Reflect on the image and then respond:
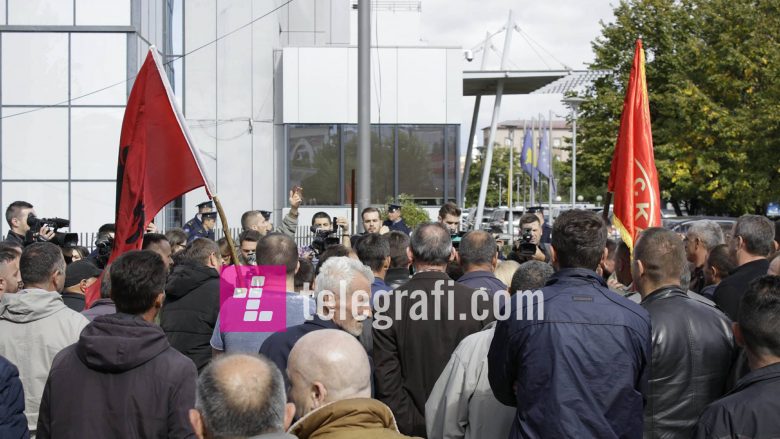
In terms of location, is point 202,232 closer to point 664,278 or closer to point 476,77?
point 664,278

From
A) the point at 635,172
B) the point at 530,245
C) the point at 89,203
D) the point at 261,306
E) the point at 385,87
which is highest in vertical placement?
the point at 385,87

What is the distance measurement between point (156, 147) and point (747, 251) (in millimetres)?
4552

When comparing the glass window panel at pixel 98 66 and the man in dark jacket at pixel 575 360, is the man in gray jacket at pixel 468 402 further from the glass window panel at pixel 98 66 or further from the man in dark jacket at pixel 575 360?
the glass window panel at pixel 98 66

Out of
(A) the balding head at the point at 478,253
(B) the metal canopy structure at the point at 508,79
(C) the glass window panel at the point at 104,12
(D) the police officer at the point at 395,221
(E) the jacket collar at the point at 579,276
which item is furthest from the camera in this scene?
(B) the metal canopy structure at the point at 508,79

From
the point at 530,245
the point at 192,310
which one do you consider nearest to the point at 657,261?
the point at 192,310

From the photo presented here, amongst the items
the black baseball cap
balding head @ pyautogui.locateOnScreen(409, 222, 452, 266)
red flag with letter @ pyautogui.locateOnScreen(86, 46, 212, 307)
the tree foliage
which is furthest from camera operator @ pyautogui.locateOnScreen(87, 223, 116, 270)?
the tree foliage

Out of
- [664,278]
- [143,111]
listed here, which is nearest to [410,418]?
[664,278]

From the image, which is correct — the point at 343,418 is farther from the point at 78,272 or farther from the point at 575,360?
the point at 78,272

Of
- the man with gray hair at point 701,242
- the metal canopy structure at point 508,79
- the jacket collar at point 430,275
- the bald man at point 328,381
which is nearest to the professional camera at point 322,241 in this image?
the man with gray hair at point 701,242

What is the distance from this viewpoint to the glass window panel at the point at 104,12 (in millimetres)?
21234

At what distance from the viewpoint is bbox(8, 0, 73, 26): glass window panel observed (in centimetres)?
2112

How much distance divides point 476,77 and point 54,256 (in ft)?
72.8

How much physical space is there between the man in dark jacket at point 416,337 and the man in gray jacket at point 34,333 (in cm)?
178

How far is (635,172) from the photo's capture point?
340 inches
